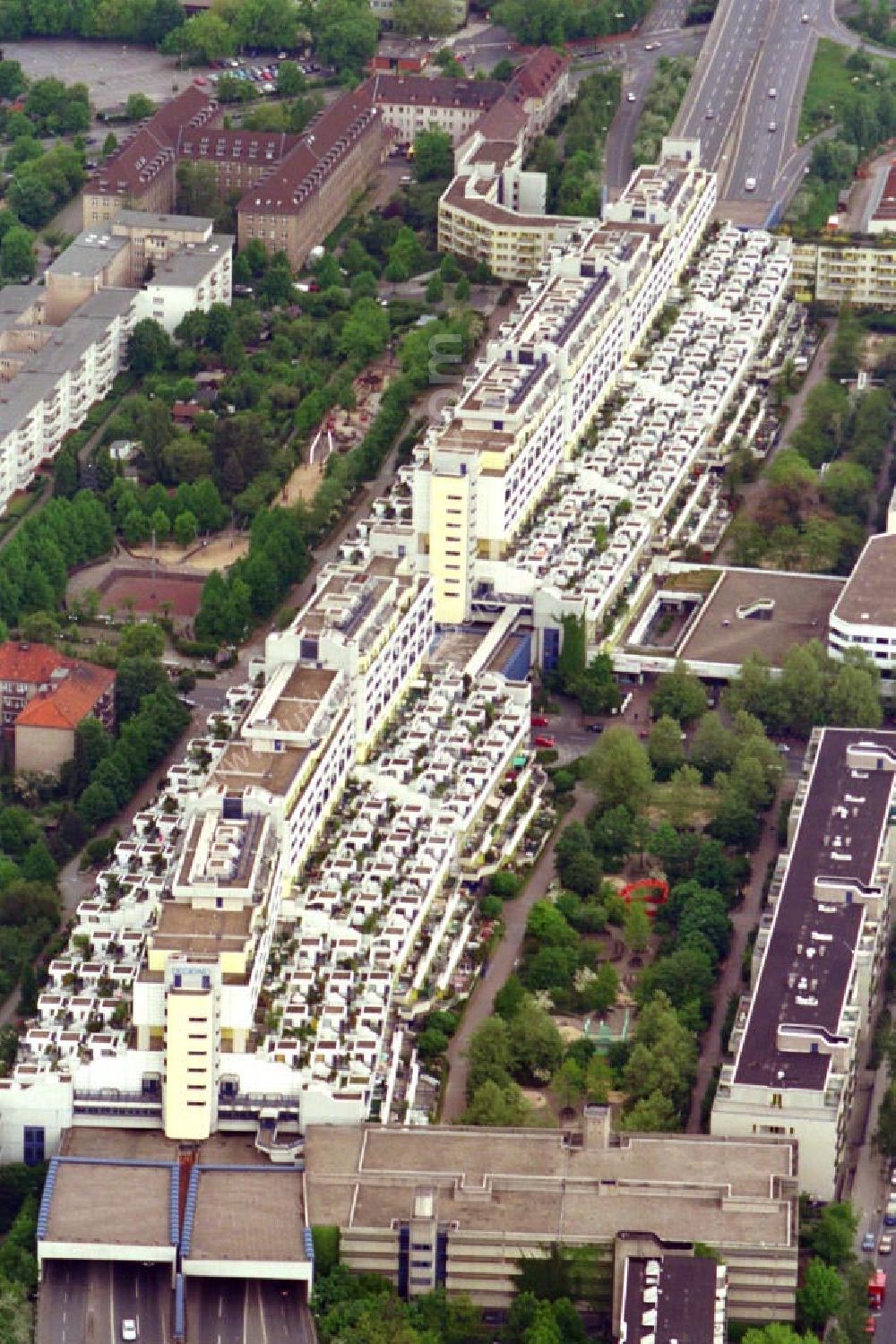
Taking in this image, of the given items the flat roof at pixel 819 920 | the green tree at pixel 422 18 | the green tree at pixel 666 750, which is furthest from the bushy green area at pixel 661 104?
the flat roof at pixel 819 920

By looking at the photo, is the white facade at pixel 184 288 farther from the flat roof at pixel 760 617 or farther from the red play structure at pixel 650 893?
the red play structure at pixel 650 893

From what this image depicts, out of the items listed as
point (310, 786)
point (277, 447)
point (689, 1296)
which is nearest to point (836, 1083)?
point (689, 1296)

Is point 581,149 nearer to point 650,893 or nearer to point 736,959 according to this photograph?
point 650,893

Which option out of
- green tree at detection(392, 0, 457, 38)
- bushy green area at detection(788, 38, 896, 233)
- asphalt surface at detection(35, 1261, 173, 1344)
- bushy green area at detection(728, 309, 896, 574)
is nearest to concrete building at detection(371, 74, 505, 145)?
green tree at detection(392, 0, 457, 38)

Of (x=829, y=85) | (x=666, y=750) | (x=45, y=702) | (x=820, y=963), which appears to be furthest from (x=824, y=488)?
(x=829, y=85)

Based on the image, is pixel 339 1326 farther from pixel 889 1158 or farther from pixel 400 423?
pixel 400 423

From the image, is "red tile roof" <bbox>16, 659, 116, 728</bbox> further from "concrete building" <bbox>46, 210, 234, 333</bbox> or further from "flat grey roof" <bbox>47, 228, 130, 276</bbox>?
"flat grey roof" <bbox>47, 228, 130, 276</bbox>
